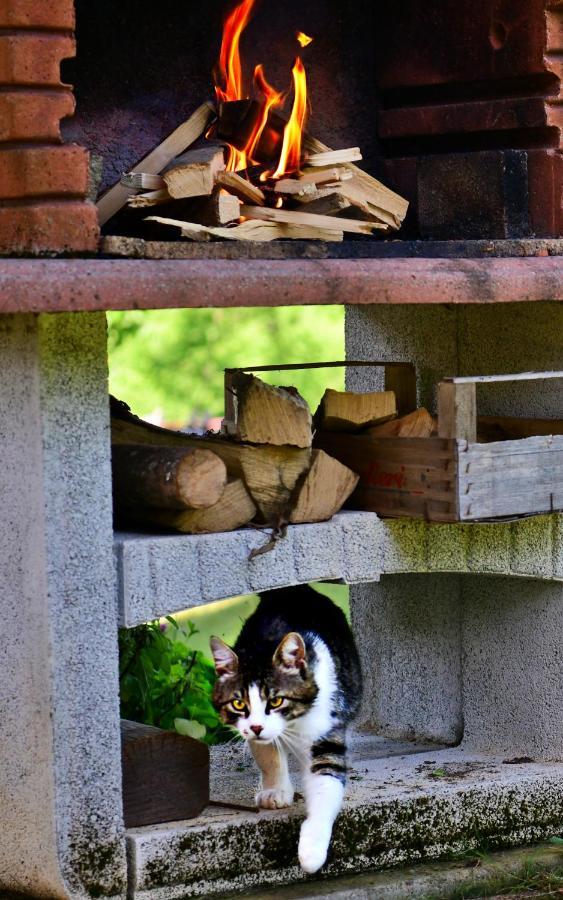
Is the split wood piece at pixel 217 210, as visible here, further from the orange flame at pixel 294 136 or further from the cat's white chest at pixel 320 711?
the cat's white chest at pixel 320 711

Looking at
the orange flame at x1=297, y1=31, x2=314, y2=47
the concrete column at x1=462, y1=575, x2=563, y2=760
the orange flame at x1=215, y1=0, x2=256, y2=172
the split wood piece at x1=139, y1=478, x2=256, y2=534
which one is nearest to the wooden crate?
the split wood piece at x1=139, y1=478, x2=256, y2=534

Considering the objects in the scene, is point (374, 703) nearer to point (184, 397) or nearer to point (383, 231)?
point (383, 231)

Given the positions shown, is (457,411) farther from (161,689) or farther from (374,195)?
(161,689)

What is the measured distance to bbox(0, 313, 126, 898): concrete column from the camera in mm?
3914

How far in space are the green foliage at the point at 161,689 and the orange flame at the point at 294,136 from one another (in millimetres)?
1832

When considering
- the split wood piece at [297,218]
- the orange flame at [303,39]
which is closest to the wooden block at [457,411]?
the split wood piece at [297,218]

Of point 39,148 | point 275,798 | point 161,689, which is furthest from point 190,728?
point 39,148

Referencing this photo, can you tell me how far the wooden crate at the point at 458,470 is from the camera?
14.1 feet

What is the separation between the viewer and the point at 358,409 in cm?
468

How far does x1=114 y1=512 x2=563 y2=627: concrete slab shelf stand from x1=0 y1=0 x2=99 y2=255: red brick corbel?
0.81 m

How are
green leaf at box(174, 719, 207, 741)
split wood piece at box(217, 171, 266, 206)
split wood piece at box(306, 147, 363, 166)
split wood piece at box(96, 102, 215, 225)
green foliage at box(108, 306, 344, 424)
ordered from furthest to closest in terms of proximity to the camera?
1. green foliage at box(108, 306, 344, 424)
2. green leaf at box(174, 719, 207, 741)
3. split wood piece at box(306, 147, 363, 166)
4. split wood piece at box(96, 102, 215, 225)
5. split wood piece at box(217, 171, 266, 206)

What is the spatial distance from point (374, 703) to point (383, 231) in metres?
1.82

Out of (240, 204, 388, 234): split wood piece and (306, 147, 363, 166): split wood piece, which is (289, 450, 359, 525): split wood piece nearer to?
(240, 204, 388, 234): split wood piece

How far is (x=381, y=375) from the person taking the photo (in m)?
5.62
